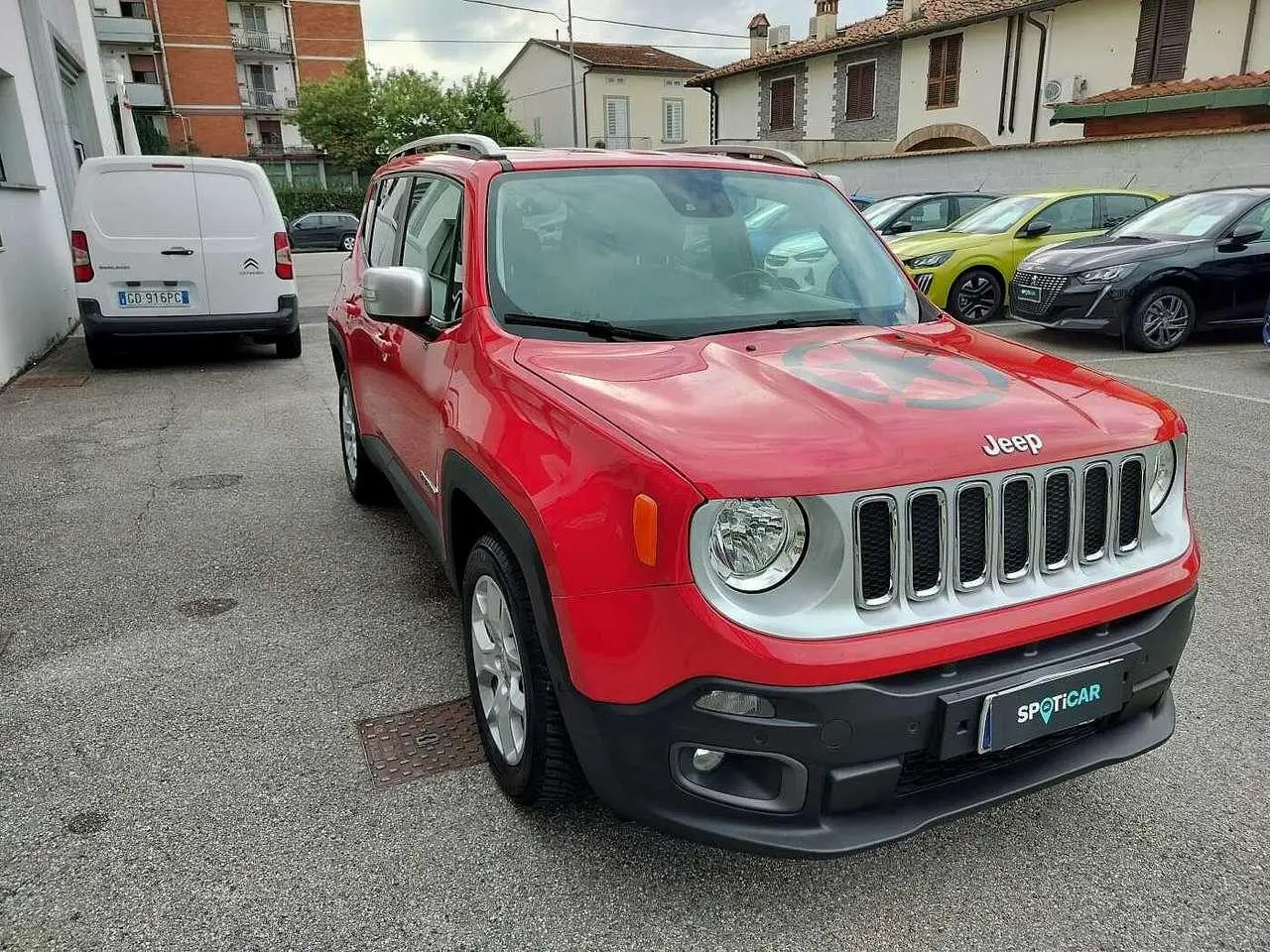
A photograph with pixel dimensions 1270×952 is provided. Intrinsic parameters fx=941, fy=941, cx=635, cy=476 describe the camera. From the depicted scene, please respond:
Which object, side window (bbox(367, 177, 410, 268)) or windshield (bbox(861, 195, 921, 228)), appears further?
windshield (bbox(861, 195, 921, 228))

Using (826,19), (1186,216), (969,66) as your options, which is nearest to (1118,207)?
(1186,216)

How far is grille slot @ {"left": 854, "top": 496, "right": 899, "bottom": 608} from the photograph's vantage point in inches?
74.7

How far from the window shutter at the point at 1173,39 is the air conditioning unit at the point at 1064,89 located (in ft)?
5.88

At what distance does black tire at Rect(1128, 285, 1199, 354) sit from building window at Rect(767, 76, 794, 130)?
2599cm

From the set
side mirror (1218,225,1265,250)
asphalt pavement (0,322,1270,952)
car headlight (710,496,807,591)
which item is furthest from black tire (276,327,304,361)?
side mirror (1218,225,1265,250)

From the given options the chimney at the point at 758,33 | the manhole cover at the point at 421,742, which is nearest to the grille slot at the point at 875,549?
the manhole cover at the point at 421,742

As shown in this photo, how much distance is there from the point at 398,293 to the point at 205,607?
1.77m

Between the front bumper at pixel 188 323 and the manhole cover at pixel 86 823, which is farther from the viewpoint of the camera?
the front bumper at pixel 188 323

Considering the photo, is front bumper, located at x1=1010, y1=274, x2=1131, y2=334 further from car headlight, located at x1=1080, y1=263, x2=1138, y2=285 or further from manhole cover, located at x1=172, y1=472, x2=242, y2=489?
manhole cover, located at x1=172, y1=472, x2=242, y2=489

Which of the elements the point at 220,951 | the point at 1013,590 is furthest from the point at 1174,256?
the point at 220,951

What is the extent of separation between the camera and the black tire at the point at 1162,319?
9031 mm

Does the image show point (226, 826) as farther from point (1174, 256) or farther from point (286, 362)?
point (1174, 256)

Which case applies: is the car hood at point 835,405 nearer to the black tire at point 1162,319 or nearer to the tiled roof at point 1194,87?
the black tire at point 1162,319

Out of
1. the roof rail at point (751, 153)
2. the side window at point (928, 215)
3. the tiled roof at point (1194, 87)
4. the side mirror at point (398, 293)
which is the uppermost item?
the tiled roof at point (1194, 87)
